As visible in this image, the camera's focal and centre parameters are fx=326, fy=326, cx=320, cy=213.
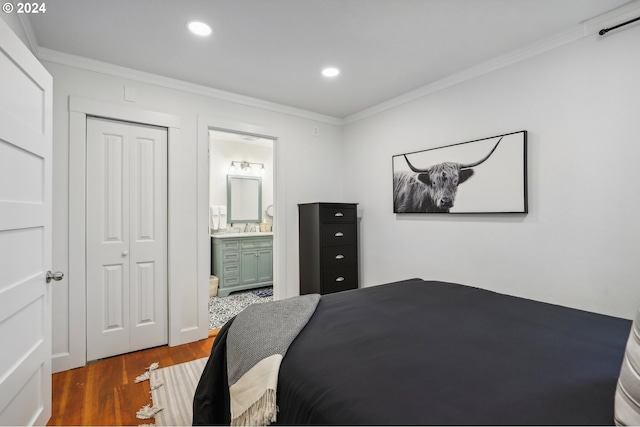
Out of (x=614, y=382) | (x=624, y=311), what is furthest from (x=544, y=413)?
(x=624, y=311)

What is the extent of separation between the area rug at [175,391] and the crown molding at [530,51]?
10.5 feet

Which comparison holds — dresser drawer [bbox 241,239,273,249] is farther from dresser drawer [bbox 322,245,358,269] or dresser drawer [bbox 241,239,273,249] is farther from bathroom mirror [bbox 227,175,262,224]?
dresser drawer [bbox 322,245,358,269]

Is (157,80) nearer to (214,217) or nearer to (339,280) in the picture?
(214,217)

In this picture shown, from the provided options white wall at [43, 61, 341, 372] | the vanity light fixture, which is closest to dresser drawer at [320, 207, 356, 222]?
white wall at [43, 61, 341, 372]

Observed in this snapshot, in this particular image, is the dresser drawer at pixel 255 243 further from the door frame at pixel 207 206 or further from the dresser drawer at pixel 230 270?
the door frame at pixel 207 206

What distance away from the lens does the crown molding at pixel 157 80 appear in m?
2.54

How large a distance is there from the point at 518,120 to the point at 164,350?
359 cm

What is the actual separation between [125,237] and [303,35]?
222 cm

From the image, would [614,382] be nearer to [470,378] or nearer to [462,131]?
[470,378]

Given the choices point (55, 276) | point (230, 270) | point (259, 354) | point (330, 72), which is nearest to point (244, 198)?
point (230, 270)

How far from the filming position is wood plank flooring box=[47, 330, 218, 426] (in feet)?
6.35

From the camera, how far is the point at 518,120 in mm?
2590

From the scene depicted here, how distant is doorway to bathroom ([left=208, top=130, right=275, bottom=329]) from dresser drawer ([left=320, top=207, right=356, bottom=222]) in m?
1.37

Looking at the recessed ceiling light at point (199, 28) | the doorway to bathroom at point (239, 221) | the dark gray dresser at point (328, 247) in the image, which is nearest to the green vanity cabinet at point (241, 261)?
the doorway to bathroom at point (239, 221)
